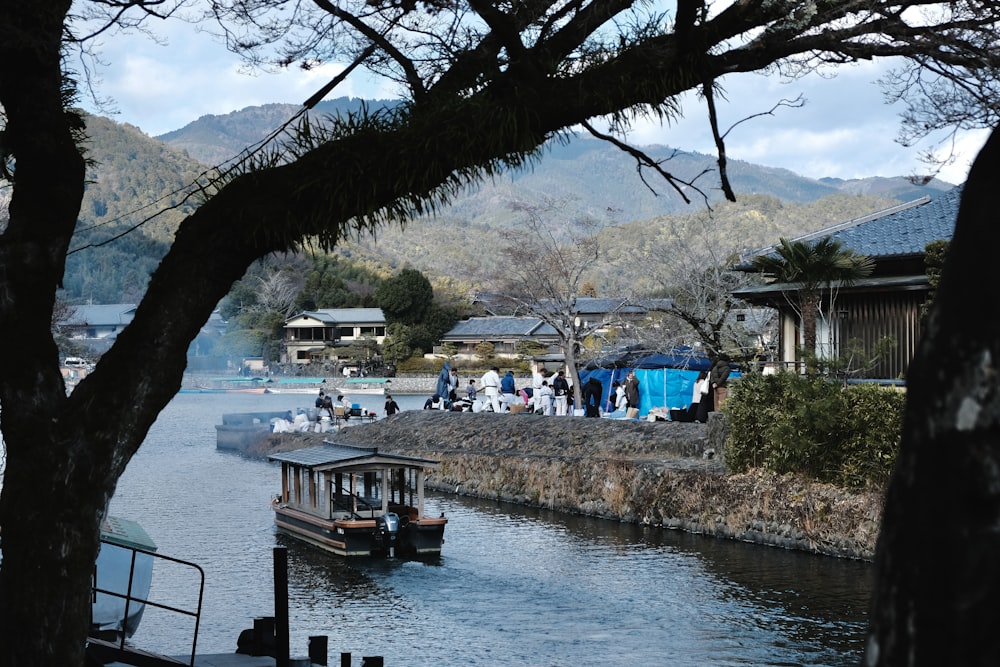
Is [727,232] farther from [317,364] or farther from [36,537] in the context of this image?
[317,364]

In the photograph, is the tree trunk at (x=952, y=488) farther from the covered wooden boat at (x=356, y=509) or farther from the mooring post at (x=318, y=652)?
the covered wooden boat at (x=356, y=509)

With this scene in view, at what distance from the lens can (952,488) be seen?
231 cm

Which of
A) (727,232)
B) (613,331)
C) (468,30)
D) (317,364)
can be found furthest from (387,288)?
(468,30)

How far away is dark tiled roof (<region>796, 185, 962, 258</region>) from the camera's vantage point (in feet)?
68.5

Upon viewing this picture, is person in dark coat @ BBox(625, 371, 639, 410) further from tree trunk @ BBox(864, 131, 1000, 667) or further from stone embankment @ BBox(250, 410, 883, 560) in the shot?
tree trunk @ BBox(864, 131, 1000, 667)

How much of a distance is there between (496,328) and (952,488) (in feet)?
255

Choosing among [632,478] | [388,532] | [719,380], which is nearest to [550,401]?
[719,380]

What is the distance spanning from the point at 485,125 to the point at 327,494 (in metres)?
17.7

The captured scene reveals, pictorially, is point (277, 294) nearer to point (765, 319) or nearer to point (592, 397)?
point (765, 319)

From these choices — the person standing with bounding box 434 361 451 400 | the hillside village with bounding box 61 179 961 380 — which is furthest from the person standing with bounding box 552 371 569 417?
the person standing with bounding box 434 361 451 400

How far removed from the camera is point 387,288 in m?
80.0

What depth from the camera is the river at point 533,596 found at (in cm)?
1419

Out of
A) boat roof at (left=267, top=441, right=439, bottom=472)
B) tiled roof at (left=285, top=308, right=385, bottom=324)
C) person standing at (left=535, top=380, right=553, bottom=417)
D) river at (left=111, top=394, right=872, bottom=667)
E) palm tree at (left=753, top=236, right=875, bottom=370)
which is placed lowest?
river at (left=111, top=394, right=872, bottom=667)

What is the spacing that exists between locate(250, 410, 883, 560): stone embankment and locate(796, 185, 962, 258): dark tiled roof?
470 centimetres
